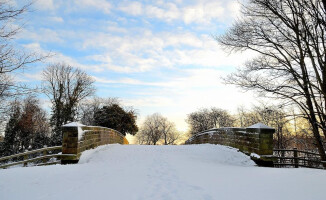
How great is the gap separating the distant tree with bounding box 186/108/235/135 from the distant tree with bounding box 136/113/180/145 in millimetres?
16584

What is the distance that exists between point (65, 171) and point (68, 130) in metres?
1.92

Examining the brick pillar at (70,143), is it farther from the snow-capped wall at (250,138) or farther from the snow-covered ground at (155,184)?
the snow-capped wall at (250,138)

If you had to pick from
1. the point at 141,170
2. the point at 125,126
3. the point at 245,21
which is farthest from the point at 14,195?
the point at 125,126

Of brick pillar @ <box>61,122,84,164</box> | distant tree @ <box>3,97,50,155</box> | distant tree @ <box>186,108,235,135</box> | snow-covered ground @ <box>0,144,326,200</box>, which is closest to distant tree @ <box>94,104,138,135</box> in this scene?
distant tree @ <box>3,97,50,155</box>

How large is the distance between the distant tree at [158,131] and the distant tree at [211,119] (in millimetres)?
16584

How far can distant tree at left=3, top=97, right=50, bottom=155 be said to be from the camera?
88.6 feet

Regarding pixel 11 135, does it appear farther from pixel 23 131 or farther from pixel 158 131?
pixel 158 131

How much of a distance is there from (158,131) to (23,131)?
40.0 m

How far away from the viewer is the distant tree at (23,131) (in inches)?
1063

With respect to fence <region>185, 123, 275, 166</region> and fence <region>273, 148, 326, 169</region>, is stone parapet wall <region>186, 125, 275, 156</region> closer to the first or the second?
fence <region>185, 123, 275, 166</region>

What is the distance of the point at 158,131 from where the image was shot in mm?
63875

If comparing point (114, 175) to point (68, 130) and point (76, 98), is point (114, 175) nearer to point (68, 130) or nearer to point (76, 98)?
point (68, 130)

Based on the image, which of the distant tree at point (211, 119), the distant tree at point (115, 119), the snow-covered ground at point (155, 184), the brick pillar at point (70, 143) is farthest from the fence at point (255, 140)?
the distant tree at point (211, 119)

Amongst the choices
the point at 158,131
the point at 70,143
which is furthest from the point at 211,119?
the point at 70,143
